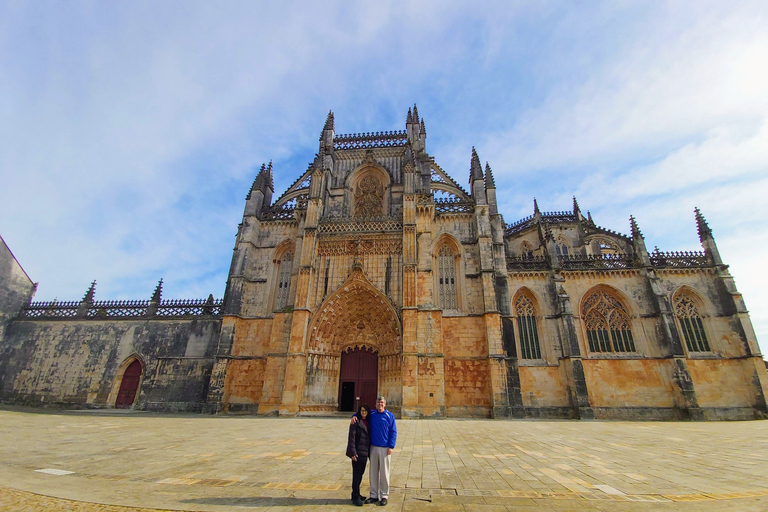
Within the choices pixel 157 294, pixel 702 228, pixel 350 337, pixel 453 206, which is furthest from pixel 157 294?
pixel 702 228

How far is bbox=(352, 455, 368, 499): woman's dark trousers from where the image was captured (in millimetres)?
4152

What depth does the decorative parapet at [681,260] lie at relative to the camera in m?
21.6

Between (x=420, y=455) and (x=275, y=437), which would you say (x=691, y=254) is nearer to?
(x=420, y=455)

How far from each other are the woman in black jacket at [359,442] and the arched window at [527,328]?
1859 centimetres

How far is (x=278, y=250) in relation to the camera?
2277 centimetres

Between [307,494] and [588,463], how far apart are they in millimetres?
5412

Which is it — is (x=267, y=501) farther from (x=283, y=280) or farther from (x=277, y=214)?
(x=277, y=214)

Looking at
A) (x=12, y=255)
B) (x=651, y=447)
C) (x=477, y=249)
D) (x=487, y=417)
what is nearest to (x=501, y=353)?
(x=487, y=417)

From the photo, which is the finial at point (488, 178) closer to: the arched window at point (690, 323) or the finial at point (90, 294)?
the arched window at point (690, 323)

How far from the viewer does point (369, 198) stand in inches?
974

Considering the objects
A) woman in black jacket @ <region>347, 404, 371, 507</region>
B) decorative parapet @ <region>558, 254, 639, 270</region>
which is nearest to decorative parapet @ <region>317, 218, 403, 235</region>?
decorative parapet @ <region>558, 254, 639, 270</region>

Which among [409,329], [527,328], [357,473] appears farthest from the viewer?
[527,328]

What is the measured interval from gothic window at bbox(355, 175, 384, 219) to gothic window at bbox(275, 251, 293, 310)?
570cm

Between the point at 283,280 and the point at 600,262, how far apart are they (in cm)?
2100
